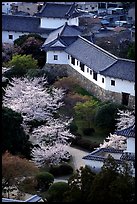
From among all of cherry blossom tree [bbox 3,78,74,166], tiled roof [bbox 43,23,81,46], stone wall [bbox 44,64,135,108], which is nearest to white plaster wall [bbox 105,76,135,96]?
stone wall [bbox 44,64,135,108]

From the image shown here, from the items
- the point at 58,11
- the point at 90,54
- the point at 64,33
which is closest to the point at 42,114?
the point at 90,54

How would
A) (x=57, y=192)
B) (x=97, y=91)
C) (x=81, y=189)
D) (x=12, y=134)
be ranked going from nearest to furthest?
(x=81, y=189) → (x=57, y=192) → (x=12, y=134) → (x=97, y=91)

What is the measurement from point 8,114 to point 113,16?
64.7 feet

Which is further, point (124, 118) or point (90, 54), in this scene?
point (90, 54)

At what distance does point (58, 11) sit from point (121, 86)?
7.96m

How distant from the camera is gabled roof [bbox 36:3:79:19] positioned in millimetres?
Result: 21828

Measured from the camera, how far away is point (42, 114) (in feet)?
42.5

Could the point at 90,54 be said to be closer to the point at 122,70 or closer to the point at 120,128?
the point at 122,70

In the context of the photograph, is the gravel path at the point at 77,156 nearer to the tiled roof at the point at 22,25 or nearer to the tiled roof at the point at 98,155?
the tiled roof at the point at 98,155

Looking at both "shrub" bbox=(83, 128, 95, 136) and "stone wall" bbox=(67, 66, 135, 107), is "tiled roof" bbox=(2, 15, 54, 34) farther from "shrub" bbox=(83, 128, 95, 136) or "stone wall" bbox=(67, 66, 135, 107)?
"shrub" bbox=(83, 128, 95, 136)

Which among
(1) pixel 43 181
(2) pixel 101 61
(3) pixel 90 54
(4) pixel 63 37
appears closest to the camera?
(1) pixel 43 181

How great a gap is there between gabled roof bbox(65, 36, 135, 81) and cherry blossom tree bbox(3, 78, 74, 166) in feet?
5.09

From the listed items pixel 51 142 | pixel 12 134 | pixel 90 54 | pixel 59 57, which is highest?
pixel 90 54

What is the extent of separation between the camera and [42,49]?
60.3 feet
